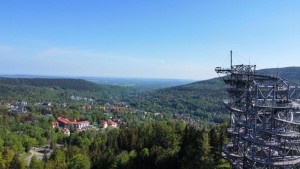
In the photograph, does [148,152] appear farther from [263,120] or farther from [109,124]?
[109,124]

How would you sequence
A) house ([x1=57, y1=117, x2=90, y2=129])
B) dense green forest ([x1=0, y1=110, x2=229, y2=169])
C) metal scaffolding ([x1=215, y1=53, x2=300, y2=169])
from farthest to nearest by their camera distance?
house ([x1=57, y1=117, x2=90, y2=129]), dense green forest ([x1=0, y1=110, x2=229, y2=169]), metal scaffolding ([x1=215, y1=53, x2=300, y2=169])

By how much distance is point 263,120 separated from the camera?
121 ft

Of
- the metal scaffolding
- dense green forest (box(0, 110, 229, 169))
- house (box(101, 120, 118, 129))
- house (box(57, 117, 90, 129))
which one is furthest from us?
house (box(101, 120, 118, 129))

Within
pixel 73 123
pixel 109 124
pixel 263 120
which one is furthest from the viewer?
pixel 109 124

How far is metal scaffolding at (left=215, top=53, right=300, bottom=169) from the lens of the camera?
115ft

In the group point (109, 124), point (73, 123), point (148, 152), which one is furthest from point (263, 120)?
point (109, 124)

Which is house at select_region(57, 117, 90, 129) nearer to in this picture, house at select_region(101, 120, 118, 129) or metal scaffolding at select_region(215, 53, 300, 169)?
house at select_region(101, 120, 118, 129)

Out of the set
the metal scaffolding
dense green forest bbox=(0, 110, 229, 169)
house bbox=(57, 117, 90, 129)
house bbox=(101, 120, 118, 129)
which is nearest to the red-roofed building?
house bbox=(101, 120, 118, 129)

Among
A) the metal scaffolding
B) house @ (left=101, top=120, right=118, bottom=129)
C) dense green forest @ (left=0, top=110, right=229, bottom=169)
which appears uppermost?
the metal scaffolding

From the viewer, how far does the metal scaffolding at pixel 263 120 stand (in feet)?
115

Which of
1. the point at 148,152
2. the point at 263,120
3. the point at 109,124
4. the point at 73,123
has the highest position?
the point at 263,120

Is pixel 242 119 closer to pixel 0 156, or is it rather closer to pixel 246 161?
→ pixel 246 161

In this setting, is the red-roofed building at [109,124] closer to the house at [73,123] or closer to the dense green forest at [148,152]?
the house at [73,123]

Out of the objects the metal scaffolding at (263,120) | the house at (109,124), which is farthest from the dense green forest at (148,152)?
the house at (109,124)
